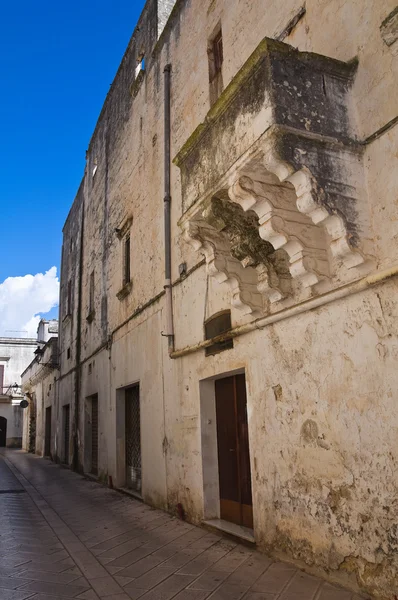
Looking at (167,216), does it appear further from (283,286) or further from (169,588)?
(169,588)

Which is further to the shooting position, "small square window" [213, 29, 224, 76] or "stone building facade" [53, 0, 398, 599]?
"small square window" [213, 29, 224, 76]

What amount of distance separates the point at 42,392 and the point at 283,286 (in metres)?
22.0

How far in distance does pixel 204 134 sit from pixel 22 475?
43.7 ft

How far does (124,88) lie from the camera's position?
479 inches

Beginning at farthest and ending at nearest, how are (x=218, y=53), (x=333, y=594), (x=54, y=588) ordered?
(x=218, y=53), (x=54, y=588), (x=333, y=594)

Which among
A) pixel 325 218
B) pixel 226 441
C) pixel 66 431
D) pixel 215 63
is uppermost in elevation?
pixel 215 63

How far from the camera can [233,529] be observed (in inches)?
235

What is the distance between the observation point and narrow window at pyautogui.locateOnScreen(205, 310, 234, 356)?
6.30 metres

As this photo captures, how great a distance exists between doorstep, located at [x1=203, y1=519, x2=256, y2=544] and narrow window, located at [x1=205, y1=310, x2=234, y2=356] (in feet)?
7.06

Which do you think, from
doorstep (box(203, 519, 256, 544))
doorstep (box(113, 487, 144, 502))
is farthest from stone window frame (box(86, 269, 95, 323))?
doorstep (box(203, 519, 256, 544))

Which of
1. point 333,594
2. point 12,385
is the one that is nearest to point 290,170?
point 333,594

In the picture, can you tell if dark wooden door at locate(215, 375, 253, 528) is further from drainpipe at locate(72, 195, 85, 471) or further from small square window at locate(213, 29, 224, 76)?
drainpipe at locate(72, 195, 85, 471)

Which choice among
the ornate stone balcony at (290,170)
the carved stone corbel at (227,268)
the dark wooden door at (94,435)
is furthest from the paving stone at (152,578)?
the dark wooden door at (94,435)

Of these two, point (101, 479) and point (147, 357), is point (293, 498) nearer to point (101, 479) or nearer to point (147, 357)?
point (147, 357)
